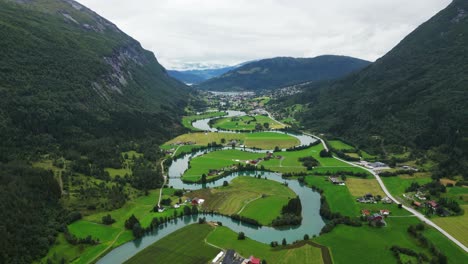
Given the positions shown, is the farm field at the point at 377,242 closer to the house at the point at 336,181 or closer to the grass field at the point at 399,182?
the grass field at the point at 399,182


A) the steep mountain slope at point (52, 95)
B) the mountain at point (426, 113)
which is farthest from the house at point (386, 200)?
the steep mountain slope at point (52, 95)

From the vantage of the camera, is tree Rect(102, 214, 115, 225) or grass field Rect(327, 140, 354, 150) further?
grass field Rect(327, 140, 354, 150)

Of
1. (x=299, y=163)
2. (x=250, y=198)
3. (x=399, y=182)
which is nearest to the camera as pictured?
(x=250, y=198)

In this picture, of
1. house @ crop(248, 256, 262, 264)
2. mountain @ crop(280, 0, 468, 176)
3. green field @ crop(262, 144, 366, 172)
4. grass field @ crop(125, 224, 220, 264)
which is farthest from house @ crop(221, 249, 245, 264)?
mountain @ crop(280, 0, 468, 176)

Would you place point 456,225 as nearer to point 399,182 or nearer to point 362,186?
point 399,182

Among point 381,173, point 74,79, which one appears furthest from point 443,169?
point 74,79

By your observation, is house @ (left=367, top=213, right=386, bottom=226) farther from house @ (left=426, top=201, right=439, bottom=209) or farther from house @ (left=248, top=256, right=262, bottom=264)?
house @ (left=248, top=256, right=262, bottom=264)

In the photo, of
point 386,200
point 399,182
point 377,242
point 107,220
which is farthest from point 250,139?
point 377,242
